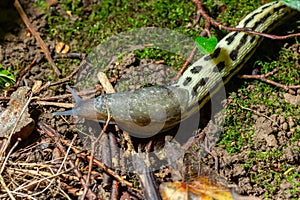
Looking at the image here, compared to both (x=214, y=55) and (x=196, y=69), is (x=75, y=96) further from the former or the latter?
(x=214, y=55)

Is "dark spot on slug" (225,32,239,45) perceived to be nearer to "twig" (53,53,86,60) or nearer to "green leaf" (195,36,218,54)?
"green leaf" (195,36,218,54)

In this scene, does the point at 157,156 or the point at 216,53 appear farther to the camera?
the point at 216,53

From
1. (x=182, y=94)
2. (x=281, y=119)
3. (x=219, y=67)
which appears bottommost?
(x=281, y=119)

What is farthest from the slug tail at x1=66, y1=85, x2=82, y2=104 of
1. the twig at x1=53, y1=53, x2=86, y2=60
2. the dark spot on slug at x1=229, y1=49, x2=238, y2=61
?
A: the dark spot on slug at x1=229, y1=49, x2=238, y2=61

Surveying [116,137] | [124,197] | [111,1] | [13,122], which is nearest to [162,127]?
[116,137]

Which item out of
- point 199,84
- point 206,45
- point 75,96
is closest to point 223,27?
point 206,45

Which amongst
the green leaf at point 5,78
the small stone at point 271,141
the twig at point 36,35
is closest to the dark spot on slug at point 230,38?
the small stone at point 271,141

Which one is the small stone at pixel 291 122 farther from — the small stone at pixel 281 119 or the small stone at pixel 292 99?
the small stone at pixel 292 99

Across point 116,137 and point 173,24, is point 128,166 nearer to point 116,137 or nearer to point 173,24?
point 116,137
